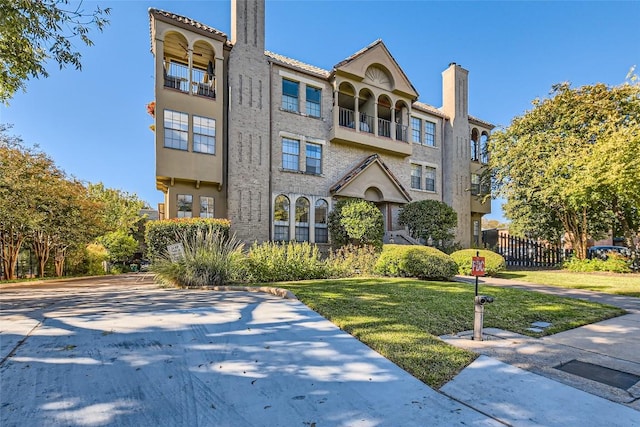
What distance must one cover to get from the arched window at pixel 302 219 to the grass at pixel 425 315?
764 centimetres

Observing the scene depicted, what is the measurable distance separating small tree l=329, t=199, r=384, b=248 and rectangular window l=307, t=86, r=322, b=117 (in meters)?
5.36

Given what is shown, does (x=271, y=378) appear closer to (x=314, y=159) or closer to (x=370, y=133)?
(x=314, y=159)

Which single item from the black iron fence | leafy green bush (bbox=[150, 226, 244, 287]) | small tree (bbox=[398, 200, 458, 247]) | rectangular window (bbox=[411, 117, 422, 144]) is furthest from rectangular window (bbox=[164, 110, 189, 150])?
the black iron fence

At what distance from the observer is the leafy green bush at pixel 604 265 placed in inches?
579

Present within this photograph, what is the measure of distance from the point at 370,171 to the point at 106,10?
526 inches

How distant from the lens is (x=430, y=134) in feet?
70.6

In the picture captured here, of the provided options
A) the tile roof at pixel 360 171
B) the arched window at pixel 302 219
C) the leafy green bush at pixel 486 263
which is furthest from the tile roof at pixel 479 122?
the arched window at pixel 302 219

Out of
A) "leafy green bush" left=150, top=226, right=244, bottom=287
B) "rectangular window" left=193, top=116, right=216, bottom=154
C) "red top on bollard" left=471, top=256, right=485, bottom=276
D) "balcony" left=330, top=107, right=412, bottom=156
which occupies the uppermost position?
"balcony" left=330, top=107, right=412, bottom=156

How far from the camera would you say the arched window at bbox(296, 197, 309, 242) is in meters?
16.0

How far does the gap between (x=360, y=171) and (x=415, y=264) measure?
725 cm

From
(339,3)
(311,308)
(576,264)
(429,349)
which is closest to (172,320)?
(311,308)

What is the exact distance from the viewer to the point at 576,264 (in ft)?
53.2

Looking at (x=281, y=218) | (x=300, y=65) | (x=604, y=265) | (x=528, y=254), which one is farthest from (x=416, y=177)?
(x=604, y=265)

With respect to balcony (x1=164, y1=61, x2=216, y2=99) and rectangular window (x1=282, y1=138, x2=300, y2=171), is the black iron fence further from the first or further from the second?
balcony (x1=164, y1=61, x2=216, y2=99)
